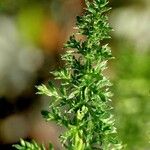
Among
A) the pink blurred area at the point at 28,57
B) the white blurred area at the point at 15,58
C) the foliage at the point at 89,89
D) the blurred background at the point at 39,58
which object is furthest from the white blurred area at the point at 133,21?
the foliage at the point at 89,89

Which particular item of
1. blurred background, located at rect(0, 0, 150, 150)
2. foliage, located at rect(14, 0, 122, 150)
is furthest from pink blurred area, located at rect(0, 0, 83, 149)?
foliage, located at rect(14, 0, 122, 150)

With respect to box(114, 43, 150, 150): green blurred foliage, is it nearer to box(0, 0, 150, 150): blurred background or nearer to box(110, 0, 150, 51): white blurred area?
box(0, 0, 150, 150): blurred background

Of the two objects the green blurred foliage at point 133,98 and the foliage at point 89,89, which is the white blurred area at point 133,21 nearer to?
the green blurred foliage at point 133,98

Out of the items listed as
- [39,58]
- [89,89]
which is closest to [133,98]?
[39,58]

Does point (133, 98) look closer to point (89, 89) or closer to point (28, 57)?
point (28, 57)

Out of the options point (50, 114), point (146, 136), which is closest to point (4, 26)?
point (146, 136)

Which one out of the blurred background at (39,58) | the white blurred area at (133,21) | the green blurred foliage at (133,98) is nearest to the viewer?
the green blurred foliage at (133,98)

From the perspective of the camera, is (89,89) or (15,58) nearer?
(89,89)
